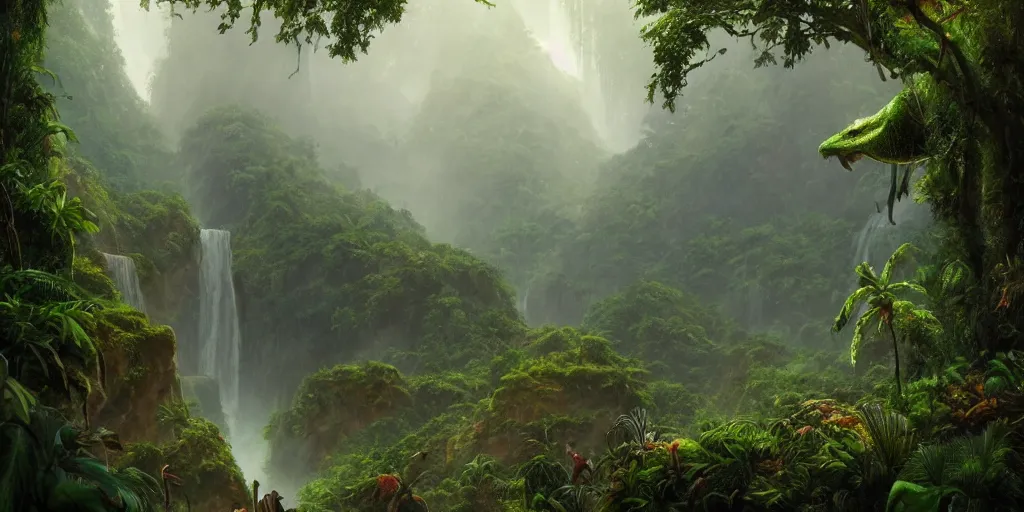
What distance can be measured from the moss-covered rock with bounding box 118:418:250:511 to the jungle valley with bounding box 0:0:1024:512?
48mm

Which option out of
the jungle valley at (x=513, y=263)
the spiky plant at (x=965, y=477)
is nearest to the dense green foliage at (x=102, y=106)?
the jungle valley at (x=513, y=263)

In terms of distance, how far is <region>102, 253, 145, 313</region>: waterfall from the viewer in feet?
52.0

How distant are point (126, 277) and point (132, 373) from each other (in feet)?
21.6

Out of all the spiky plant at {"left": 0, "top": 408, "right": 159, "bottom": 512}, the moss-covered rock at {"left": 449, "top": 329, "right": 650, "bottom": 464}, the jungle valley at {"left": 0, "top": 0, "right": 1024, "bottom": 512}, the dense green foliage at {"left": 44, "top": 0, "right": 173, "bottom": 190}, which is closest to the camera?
the spiky plant at {"left": 0, "top": 408, "right": 159, "bottom": 512}

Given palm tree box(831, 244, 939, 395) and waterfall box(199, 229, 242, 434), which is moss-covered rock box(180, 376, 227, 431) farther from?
palm tree box(831, 244, 939, 395)

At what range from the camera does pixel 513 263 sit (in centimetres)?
3878

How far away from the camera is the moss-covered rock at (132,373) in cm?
1054

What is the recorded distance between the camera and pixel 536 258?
38.7 meters

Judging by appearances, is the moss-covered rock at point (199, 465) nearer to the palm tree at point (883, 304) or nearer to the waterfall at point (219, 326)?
the palm tree at point (883, 304)

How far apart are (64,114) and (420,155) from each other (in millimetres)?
21624

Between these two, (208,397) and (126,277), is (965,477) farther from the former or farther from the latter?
(208,397)

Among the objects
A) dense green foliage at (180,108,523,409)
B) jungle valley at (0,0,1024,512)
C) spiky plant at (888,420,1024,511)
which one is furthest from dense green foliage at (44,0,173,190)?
spiky plant at (888,420,1024,511)

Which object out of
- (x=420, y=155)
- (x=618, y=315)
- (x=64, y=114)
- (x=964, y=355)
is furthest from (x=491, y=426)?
(x=420, y=155)

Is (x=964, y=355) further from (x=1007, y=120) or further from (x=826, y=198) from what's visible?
(x=826, y=198)
